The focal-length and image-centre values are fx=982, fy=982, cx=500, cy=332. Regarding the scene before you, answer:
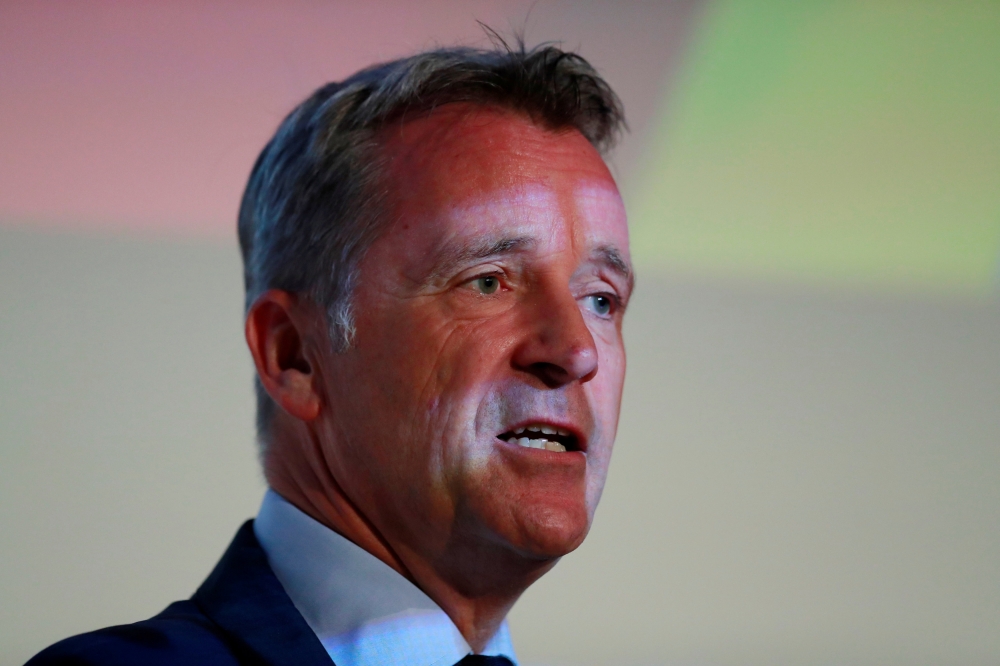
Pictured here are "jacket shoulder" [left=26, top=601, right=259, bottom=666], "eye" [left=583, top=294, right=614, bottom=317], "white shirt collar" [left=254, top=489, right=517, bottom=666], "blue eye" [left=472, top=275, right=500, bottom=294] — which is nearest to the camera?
"jacket shoulder" [left=26, top=601, right=259, bottom=666]

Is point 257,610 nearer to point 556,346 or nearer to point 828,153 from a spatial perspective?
point 556,346

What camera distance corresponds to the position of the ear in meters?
1.51

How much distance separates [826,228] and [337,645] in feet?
6.38

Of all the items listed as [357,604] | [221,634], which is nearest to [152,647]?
[221,634]

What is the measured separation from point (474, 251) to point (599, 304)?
265 mm

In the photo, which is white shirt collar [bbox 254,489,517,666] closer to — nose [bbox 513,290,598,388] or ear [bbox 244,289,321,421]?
ear [bbox 244,289,321,421]

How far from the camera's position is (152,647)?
1270 millimetres

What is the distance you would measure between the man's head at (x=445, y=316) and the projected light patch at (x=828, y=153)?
115cm

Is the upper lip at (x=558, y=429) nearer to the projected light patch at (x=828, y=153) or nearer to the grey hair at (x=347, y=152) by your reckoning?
the grey hair at (x=347, y=152)

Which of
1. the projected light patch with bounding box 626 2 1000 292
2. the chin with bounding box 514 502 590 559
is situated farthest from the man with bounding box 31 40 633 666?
the projected light patch with bounding box 626 2 1000 292

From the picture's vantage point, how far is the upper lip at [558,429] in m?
1.37

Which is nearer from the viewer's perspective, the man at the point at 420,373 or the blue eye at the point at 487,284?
the man at the point at 420,373

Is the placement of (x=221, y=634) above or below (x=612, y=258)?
below

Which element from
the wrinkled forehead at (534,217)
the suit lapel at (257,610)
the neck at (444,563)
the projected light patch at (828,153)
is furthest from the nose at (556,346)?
the projected light patch at (828,153)
